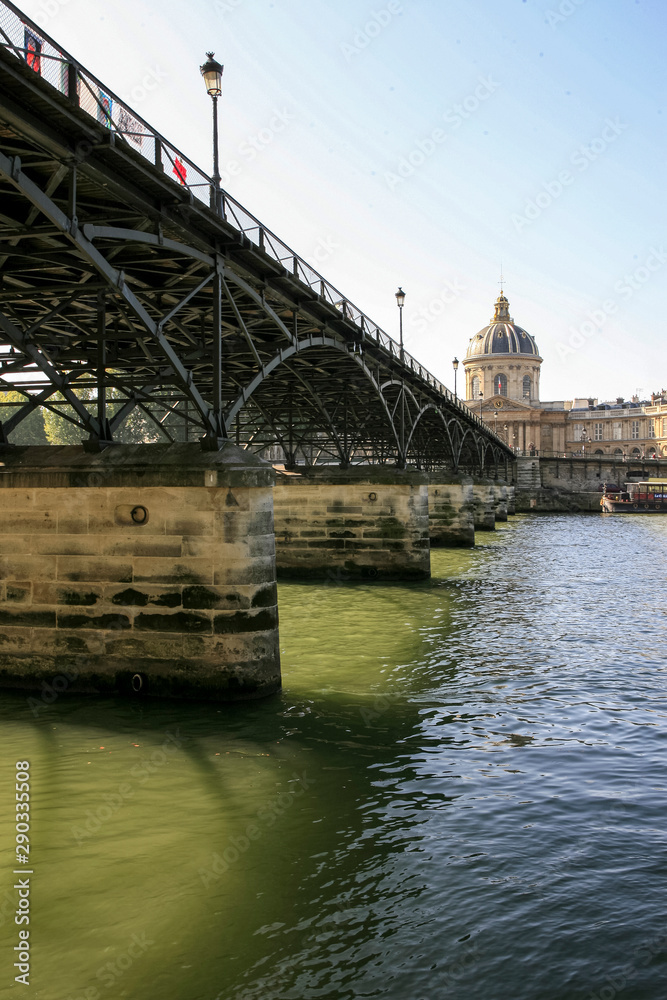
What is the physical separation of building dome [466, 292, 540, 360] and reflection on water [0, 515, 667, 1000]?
496ft

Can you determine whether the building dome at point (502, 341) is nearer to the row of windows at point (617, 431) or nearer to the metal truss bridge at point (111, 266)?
the row of windows at point (617, 431)

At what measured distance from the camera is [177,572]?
12.5 m

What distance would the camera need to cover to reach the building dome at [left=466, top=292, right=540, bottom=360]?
161m

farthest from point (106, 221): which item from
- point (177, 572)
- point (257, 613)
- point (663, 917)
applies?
point (663, 917)

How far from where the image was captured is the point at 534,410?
145m

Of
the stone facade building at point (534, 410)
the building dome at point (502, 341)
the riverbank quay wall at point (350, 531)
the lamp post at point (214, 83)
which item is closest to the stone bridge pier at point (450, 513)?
the riverbank quay wall at point (350, 531)

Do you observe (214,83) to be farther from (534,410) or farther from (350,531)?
(534,410)

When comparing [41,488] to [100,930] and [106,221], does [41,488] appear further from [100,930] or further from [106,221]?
[100,930]

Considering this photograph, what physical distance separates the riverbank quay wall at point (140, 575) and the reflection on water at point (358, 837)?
2.10 feet

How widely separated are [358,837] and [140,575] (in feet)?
19.6

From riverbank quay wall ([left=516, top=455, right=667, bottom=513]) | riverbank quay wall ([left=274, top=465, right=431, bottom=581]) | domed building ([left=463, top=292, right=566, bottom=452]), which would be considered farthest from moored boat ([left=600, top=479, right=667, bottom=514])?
riverbank quay wall ([left=274, top=465, right=431, bottom=581])

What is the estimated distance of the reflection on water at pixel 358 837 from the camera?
19.8 feet

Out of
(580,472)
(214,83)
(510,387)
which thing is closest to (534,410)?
(510,387)

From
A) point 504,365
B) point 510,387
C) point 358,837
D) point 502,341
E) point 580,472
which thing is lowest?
point 358,837
